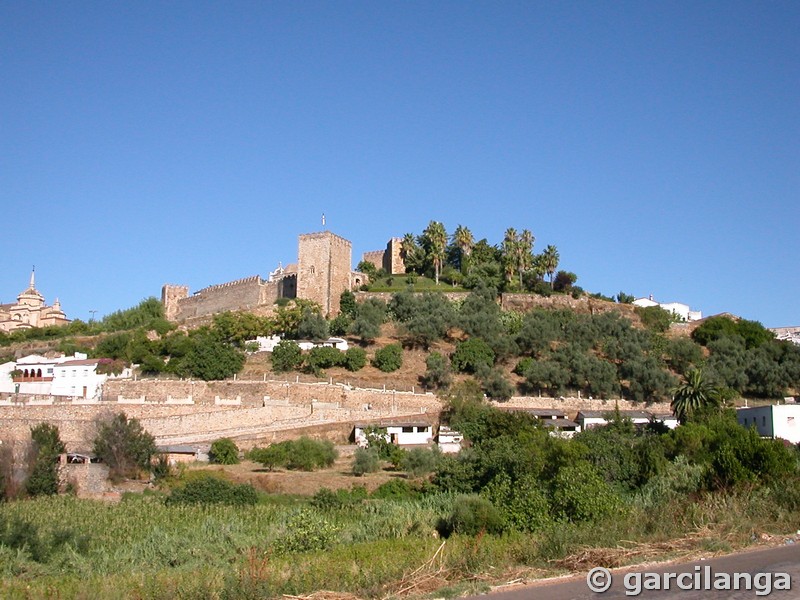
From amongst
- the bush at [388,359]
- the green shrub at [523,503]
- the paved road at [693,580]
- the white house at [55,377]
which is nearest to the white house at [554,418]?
the bush at [388,359]

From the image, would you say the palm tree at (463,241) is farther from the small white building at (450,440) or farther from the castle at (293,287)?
the small white building at (450,440)

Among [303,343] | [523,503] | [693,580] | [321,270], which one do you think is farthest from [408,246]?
[693,580]

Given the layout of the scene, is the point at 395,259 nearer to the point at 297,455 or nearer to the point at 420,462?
the point at 297,455

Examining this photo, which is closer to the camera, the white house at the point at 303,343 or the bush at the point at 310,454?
the bush at the point at 310,454

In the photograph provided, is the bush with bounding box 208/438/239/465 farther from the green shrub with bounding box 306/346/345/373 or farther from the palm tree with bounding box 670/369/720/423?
the palm tree with bounding box 670/369/720/423

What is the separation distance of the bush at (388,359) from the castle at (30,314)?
2689cm

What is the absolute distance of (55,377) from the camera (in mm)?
38531

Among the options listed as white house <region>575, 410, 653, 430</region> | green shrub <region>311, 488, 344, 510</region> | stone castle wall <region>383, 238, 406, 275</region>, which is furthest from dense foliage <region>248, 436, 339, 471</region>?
stone castle wall <region>383, 238, 406, 275</region>

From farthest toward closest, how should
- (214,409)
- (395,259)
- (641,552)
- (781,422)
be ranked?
(395,259)
(214,409)
(781,422)
(641,552)

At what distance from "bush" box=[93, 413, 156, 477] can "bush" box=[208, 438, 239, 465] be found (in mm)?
2104

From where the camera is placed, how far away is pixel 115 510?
22375mm

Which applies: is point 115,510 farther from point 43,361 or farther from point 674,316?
point 674,316

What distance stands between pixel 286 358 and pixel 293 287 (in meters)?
12.7

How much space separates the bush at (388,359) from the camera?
40312mm
